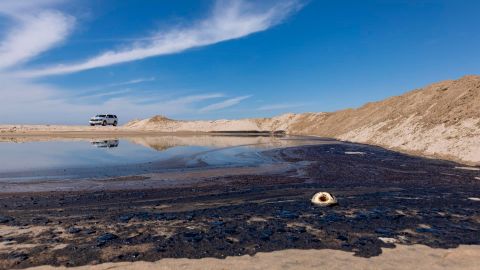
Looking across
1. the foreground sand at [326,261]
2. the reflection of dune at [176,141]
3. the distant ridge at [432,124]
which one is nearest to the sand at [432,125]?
the distant ridge at [432,124]

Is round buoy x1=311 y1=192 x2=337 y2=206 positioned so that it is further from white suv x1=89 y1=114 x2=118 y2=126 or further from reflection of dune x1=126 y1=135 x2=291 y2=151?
white suv x1=89 y1=114 x2=118 y2=126

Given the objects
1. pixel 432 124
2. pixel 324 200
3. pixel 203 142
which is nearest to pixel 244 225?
pixel 324 200

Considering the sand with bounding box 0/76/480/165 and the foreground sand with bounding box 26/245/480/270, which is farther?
the sand with bounding box 0/76/480/165

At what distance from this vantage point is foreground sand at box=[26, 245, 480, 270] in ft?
20.1

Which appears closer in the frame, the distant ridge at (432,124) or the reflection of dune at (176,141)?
the distant ridge at (432,124)

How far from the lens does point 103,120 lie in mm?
73750

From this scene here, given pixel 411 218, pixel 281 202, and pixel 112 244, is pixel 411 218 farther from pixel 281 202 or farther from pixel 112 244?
pixel 112 244

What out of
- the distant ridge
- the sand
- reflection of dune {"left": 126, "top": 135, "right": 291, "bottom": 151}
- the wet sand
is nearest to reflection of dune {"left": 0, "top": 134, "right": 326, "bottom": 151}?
reflection of dune {"left": 126, "top": 135, "right": 291, "bottom": 151}

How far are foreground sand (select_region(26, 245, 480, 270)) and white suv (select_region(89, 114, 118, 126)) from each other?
237 ft

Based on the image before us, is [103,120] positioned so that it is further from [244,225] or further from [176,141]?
[244,225]

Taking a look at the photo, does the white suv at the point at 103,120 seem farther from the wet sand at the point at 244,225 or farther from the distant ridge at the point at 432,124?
the wet sand at the point at 244,225

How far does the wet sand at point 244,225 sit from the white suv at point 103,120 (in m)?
63.5

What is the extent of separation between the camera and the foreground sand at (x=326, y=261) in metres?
6.14

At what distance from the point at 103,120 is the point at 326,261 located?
7406 cm
